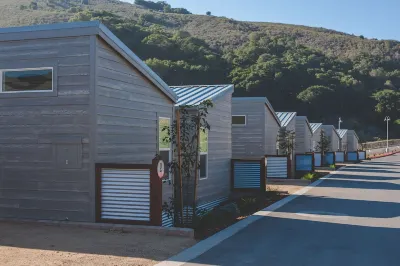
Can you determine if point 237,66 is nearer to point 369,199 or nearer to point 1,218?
point 369,199

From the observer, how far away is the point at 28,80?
961 cm

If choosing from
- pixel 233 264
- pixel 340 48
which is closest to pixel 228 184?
pixel 233 264

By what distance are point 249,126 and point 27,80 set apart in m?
12.8

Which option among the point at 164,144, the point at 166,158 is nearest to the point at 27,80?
the point at 164,144

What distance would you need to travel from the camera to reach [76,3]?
122 m

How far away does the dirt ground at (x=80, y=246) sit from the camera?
6625 mm

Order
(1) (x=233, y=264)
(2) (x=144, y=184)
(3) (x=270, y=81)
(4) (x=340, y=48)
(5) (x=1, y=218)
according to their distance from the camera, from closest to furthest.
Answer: (1) (x=233, y=264), (2) (x=144, y=184), (5) (x=1, y=218), (3) (x=270, y=81), (4) (x=340, y=48)

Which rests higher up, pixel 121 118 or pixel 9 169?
pixel 121 118

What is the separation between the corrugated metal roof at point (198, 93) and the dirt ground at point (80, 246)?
228 inches

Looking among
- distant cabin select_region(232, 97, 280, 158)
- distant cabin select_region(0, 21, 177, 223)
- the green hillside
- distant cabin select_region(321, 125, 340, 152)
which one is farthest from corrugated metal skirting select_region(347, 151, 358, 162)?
distant cabin select_region(0, 21, 177, 223)

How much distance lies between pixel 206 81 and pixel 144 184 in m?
61.3

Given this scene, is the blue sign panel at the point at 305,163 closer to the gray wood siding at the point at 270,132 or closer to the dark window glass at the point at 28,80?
the gray wood siding at the point at 270,132

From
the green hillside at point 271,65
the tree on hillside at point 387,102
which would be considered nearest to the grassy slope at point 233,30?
the green hillside at point 271,65

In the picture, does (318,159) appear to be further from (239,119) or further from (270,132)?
(239,119)
